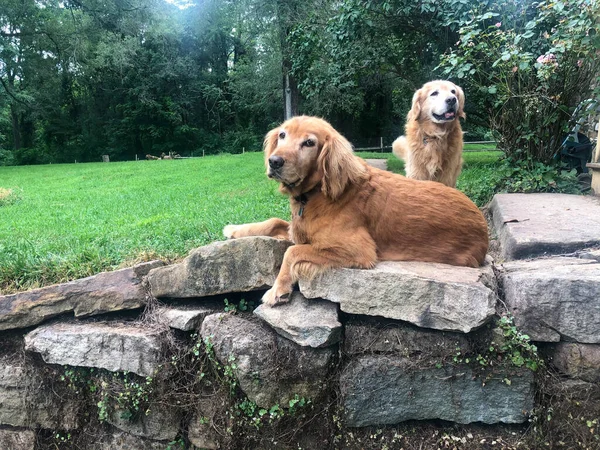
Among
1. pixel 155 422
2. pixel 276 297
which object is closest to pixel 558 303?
pixel 276 297

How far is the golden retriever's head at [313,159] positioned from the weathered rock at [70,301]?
1650mm

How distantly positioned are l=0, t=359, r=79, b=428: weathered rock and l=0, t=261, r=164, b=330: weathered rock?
1.29 feet

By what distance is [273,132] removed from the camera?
3.43 metres

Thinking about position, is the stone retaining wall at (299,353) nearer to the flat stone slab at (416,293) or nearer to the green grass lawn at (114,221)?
the flat stone slab at (416,293)

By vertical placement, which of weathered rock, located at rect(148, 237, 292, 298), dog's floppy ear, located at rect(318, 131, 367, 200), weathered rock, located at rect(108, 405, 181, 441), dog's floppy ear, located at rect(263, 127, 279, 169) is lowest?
weathered rock, located at rect(108, 405, 181, 441)

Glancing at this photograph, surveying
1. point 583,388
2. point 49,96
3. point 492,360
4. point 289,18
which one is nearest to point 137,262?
point 492,360

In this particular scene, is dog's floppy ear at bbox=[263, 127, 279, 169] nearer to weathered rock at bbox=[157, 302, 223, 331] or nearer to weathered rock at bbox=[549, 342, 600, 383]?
weathered rock at bbox=[157, 302, 223, 331]

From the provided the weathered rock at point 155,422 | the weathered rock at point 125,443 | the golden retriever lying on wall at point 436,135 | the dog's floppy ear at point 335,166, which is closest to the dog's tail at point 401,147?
the golden retriever lying on wall at point 436,135

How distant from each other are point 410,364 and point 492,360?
1.78 feet

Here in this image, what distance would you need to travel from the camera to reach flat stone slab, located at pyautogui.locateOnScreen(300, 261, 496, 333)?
9.48 feet

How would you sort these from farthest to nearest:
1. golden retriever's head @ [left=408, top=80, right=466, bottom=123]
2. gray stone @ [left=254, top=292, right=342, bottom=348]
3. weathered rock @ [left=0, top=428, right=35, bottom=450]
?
1. golden retriever's head @ [left=408, top=80, right=466, bottom=123]
2. weathered rock @ [left=0, top=428, right=35, bottom=450]
3. gray stone @ [left=254, top=292, right=342, bottom=348]

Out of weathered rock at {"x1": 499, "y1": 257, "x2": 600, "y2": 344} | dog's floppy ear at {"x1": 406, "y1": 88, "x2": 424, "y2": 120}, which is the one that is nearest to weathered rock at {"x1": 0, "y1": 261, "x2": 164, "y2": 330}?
weathered rock at {"x1": 499, "y1": 257, "x2": 600, "y2": 344}

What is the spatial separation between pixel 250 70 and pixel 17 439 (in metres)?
26.8

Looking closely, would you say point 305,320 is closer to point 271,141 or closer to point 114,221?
point 271,141
